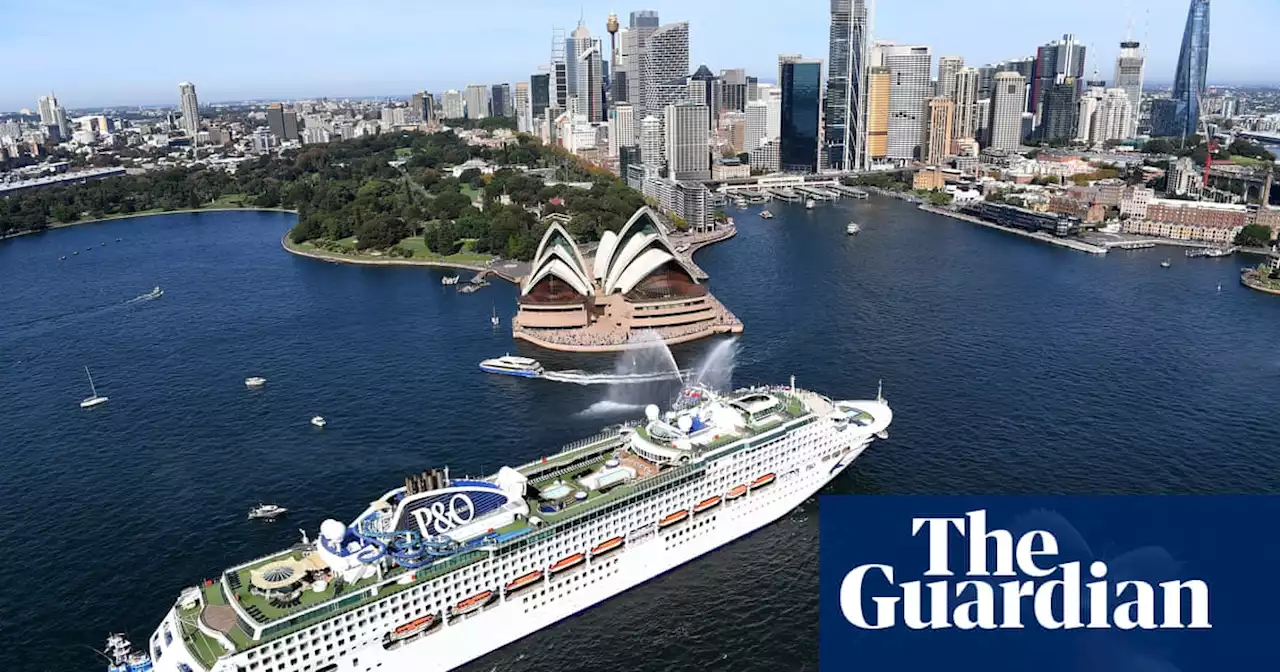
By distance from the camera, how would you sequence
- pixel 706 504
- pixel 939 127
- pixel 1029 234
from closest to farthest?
pixel 706 504 → pixel 1029 234 → pixel 939 127

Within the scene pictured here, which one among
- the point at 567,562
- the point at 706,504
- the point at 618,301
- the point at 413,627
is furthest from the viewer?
the point at 618,301

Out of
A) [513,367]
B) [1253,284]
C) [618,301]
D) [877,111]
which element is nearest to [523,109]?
[877,111]

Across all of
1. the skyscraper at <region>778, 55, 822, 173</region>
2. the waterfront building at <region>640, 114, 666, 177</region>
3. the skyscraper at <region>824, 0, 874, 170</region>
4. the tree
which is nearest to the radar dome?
the tree

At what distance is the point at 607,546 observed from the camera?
2130 cm

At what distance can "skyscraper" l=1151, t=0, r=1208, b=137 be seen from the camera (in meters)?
118

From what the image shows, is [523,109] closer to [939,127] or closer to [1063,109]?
[939,127]

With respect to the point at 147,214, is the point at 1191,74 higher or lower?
higher

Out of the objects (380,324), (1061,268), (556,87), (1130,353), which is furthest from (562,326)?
(556,87)

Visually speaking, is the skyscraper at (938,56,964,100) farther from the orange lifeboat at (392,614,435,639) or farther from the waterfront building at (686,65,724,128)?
the orange lifeboat at (392,614,435,639)

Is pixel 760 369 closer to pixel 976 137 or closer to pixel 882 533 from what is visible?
pixel 882 533

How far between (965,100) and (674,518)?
12353cm

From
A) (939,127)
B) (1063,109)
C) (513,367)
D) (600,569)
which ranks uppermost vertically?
(1063,109)

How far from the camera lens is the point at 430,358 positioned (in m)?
40.3

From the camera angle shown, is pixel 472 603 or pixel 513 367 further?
pixel 513 367
